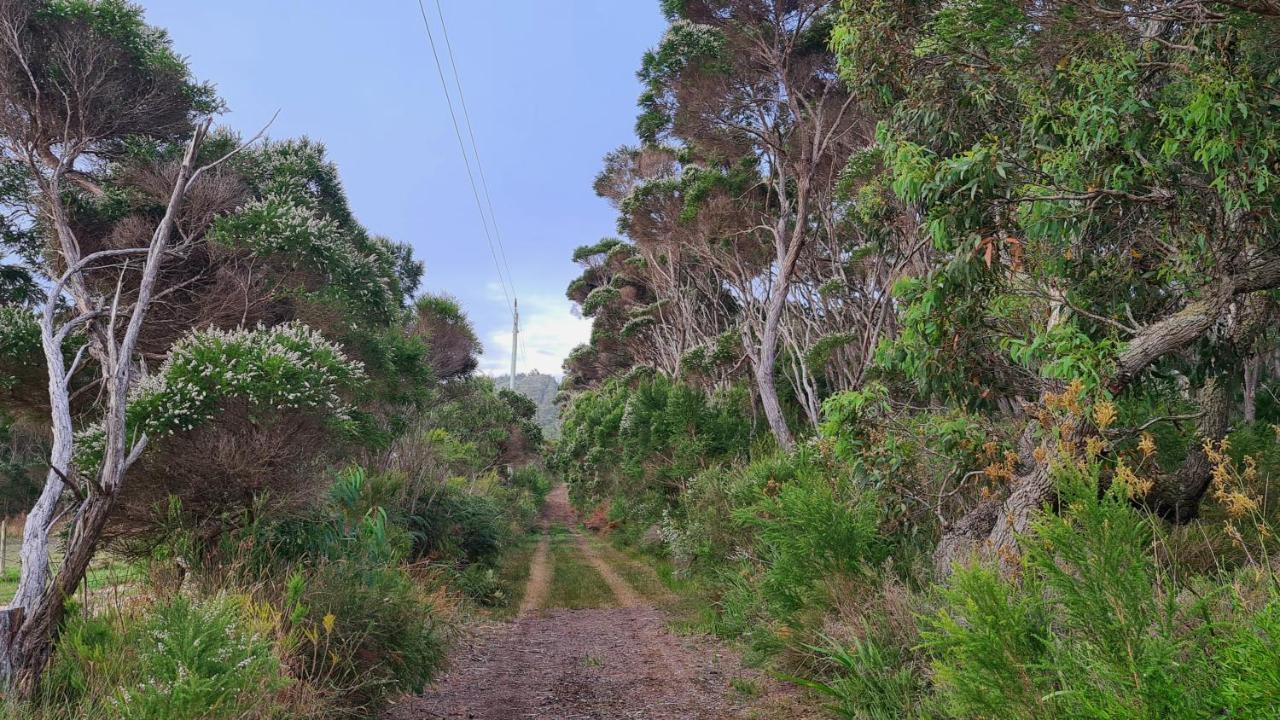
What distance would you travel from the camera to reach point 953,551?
5836 millimetres

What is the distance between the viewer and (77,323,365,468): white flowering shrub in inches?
288

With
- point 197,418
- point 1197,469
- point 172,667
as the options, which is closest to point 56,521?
point 197,418

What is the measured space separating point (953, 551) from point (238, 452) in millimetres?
7413

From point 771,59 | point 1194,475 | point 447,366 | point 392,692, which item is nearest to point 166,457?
point 392,692

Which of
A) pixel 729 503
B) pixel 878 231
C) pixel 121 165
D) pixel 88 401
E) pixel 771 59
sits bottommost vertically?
pixel 729 503

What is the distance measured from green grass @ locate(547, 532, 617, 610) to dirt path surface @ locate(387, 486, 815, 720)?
2.35 m

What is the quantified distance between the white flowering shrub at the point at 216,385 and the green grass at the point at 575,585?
312 inches

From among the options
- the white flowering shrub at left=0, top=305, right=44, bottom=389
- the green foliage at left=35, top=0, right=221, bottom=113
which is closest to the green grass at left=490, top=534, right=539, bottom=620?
the white flowering shrub at left=0, top=305, right=44, bottom=389

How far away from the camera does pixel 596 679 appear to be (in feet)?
26.1

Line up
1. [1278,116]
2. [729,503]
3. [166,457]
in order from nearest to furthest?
[1278,116]
[166,457]
[729,503]

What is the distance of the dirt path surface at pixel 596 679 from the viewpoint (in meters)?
6.52

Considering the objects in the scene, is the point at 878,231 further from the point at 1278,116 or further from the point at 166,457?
the point at 166,457

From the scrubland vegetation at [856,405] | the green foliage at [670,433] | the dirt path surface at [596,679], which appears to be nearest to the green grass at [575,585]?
the scrubland vegetation at [856,405]

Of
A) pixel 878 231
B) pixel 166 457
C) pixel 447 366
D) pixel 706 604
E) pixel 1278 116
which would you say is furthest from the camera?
pixel 447 366
